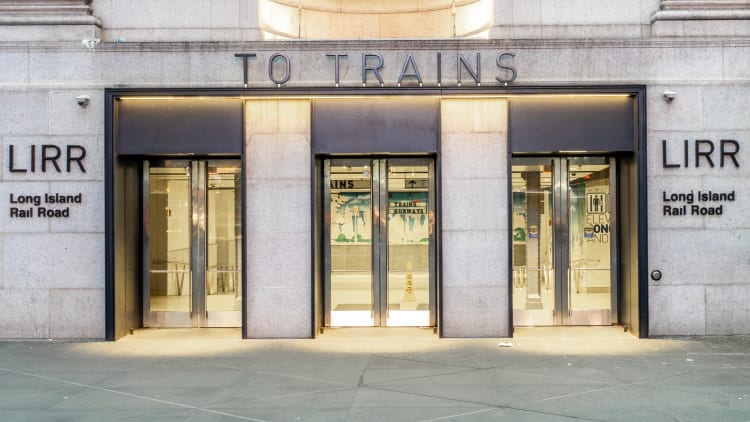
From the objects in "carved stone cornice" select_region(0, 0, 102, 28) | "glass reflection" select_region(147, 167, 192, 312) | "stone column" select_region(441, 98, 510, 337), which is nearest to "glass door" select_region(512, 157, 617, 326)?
"stone column" select_region(441, 98, 510, 337)

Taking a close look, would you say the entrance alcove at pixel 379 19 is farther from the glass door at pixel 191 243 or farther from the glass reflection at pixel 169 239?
the glass reflection at pixel 169 239

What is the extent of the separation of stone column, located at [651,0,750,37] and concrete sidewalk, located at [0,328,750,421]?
547 cm

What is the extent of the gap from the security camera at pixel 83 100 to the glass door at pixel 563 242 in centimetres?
802

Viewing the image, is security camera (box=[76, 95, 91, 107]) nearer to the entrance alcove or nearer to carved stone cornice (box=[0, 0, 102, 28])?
carved stone cornice (box=[0, 0, 102, 28])

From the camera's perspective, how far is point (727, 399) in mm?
7777

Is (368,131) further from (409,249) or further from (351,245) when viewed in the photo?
(409,249)

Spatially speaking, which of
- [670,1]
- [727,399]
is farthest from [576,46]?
[727,399]

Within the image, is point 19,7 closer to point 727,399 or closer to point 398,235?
point 398,235

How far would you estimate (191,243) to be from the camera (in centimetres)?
1256

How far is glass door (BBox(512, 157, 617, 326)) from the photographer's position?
487 inches

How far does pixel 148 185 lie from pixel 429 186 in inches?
217

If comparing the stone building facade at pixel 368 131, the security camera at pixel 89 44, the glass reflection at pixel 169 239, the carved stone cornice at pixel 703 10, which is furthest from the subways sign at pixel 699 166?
the security camera at pixel 89 44

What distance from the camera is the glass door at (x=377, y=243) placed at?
12.4 metres

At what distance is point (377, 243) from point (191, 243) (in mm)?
3684
